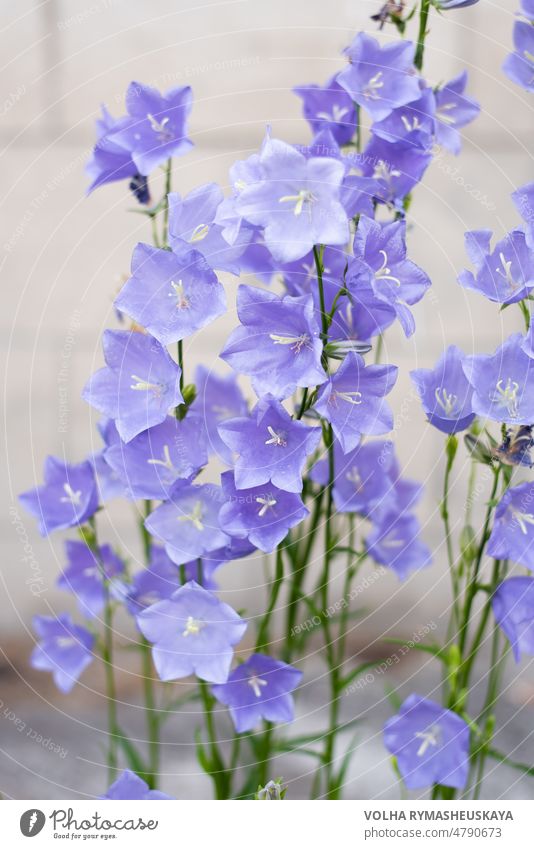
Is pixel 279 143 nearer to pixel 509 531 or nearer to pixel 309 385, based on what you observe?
pixel 309 385

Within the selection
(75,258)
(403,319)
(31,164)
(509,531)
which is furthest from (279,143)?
(75,258)

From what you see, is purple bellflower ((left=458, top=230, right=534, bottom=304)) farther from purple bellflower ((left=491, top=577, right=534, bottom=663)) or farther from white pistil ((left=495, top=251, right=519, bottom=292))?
purple bellflower ((left=491, top=577, right=534, bottom=663))

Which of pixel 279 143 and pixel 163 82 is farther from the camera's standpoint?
pixel 163 82

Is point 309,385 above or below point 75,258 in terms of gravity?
below

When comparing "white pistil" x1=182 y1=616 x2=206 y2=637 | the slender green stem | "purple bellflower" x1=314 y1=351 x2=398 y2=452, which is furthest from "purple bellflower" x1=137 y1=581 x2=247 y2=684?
the slender green stem

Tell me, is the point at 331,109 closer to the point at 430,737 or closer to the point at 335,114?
the point at 335,114

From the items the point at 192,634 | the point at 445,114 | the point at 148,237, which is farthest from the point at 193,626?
the point at 148,237

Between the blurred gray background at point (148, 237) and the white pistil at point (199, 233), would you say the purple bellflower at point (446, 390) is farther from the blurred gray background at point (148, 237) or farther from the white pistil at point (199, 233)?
the blurred gray background at point (148, 237)
